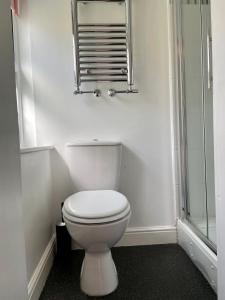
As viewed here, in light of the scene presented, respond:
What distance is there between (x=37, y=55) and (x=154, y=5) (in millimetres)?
886

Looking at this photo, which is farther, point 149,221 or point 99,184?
point 149,221

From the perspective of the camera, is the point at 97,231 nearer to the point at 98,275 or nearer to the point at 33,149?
the point at 98,275

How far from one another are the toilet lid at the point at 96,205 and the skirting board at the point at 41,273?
0.35m

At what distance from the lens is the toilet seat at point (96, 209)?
44.9 inches

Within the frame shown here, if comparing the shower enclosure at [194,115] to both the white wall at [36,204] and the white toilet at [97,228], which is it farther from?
the white wall at [36,204]

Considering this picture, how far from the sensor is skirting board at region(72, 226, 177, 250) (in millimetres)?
1829

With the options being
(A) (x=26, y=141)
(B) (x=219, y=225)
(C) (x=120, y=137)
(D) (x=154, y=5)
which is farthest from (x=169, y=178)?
(D) (x=154, y=5)

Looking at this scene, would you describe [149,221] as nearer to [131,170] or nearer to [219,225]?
[131,170]

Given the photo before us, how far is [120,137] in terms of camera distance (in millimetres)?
1820

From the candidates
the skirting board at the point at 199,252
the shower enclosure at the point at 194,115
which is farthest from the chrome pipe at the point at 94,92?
the skirting board at the point at 199,252

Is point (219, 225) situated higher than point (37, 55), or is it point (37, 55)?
point (37, 55)

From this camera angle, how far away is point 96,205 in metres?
1.25

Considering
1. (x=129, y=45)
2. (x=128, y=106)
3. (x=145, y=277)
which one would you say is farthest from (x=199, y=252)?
(x=129, y=45)

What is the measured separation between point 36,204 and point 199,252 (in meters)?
0.92
